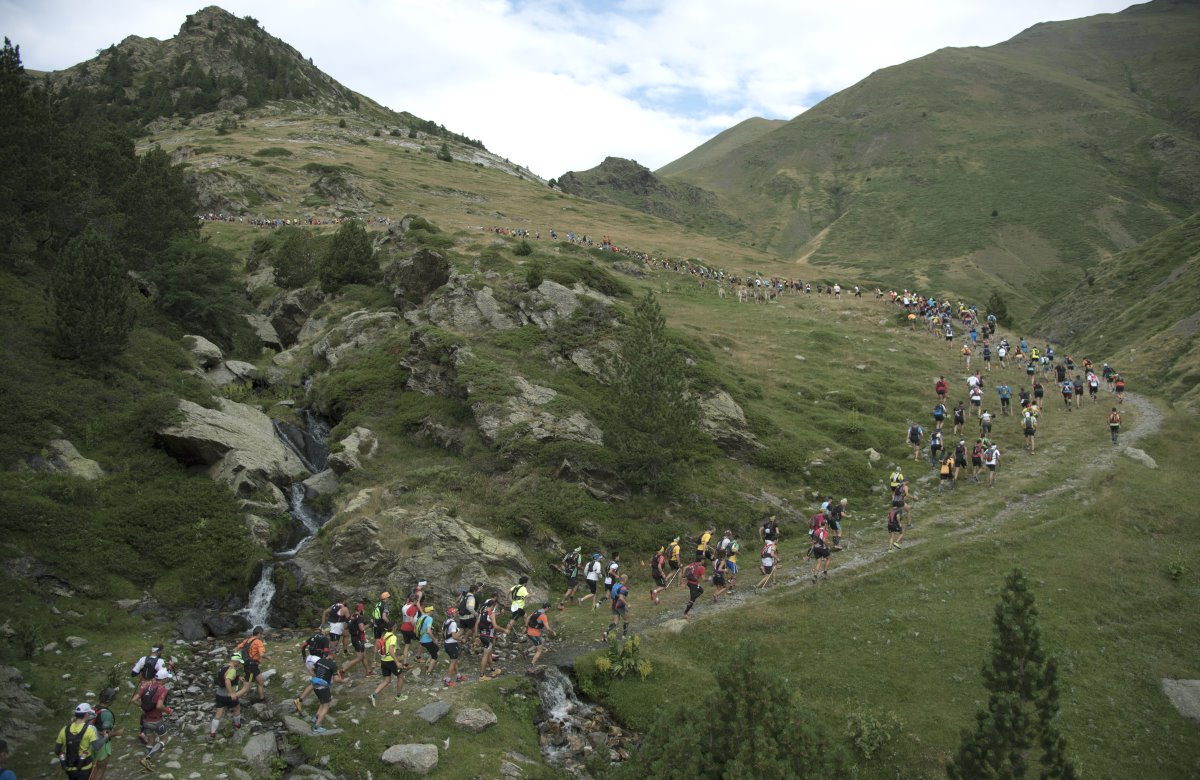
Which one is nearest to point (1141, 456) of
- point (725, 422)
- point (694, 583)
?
point (725, 422)

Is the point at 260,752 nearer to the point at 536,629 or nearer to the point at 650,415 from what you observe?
the point at 536,629

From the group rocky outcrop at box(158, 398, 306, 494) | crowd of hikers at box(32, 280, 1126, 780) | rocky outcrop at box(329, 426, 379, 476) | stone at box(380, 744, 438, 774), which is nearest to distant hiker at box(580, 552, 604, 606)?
crowd of hikers at box(32, 280, 1126, 780)

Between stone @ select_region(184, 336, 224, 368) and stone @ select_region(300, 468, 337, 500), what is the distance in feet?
44.2

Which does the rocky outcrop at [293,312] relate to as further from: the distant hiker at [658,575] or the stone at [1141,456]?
the stone at [1141,456]

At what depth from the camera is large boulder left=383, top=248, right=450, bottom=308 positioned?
159 feet

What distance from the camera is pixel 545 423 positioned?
3325 centimetres

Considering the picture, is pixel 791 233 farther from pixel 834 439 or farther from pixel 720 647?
pixel 720 647

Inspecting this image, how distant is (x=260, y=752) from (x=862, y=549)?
73.2ft

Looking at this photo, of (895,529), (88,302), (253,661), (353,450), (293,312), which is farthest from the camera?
(293,312)

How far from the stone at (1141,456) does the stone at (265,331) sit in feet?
178

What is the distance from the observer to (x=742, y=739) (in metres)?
13.8

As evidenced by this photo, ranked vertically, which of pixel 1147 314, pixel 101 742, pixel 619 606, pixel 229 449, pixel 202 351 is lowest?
pixel 101 742

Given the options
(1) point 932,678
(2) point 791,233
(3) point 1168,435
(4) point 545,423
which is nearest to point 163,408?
(4) point 545,423

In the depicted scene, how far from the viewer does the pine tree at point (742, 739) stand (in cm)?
1359
